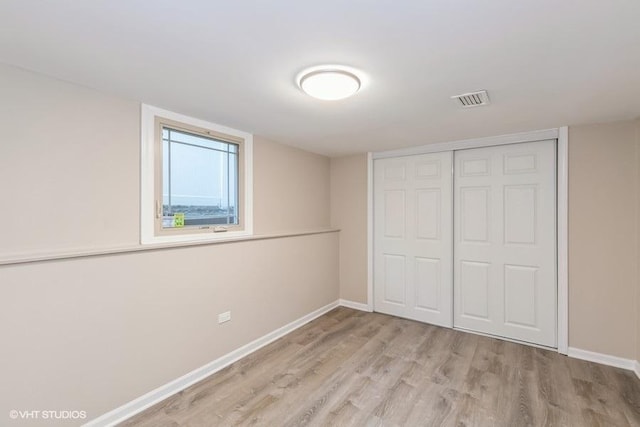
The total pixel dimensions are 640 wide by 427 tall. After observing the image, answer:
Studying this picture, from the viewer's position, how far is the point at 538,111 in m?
2.38

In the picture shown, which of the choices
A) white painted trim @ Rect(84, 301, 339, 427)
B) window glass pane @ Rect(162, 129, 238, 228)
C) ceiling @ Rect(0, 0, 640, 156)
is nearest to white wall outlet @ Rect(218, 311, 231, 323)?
white painted trim @ Rect(84, 301, 339, 427)

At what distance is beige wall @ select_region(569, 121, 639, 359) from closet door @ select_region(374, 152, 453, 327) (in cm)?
114

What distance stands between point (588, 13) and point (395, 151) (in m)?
2.67

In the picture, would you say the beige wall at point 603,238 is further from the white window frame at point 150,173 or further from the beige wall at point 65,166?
the beige wall at point 65,166

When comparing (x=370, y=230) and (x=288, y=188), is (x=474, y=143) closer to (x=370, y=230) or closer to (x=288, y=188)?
(x=370, y=230)

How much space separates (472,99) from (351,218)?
94.0 inches

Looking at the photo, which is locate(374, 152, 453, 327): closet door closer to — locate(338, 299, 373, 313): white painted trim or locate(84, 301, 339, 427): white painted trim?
locate(338, 299, 373, 313): white painted trim

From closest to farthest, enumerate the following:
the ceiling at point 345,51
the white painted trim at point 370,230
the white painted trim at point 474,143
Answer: the ceiling at point 345,51, the white painted trim at point 474,143, the white painted trim at point 370,230

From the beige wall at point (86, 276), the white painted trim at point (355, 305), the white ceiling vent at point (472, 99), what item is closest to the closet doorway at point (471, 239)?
the white painted trim at point (355, 305)

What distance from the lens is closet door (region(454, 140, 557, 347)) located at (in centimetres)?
300

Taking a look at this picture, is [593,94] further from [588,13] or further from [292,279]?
[292,279]

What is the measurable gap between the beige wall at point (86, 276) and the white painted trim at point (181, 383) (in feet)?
0.16

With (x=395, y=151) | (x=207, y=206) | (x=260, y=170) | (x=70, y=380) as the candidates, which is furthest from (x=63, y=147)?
(x=395, y=151)

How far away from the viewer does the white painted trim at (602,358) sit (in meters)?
2.59
